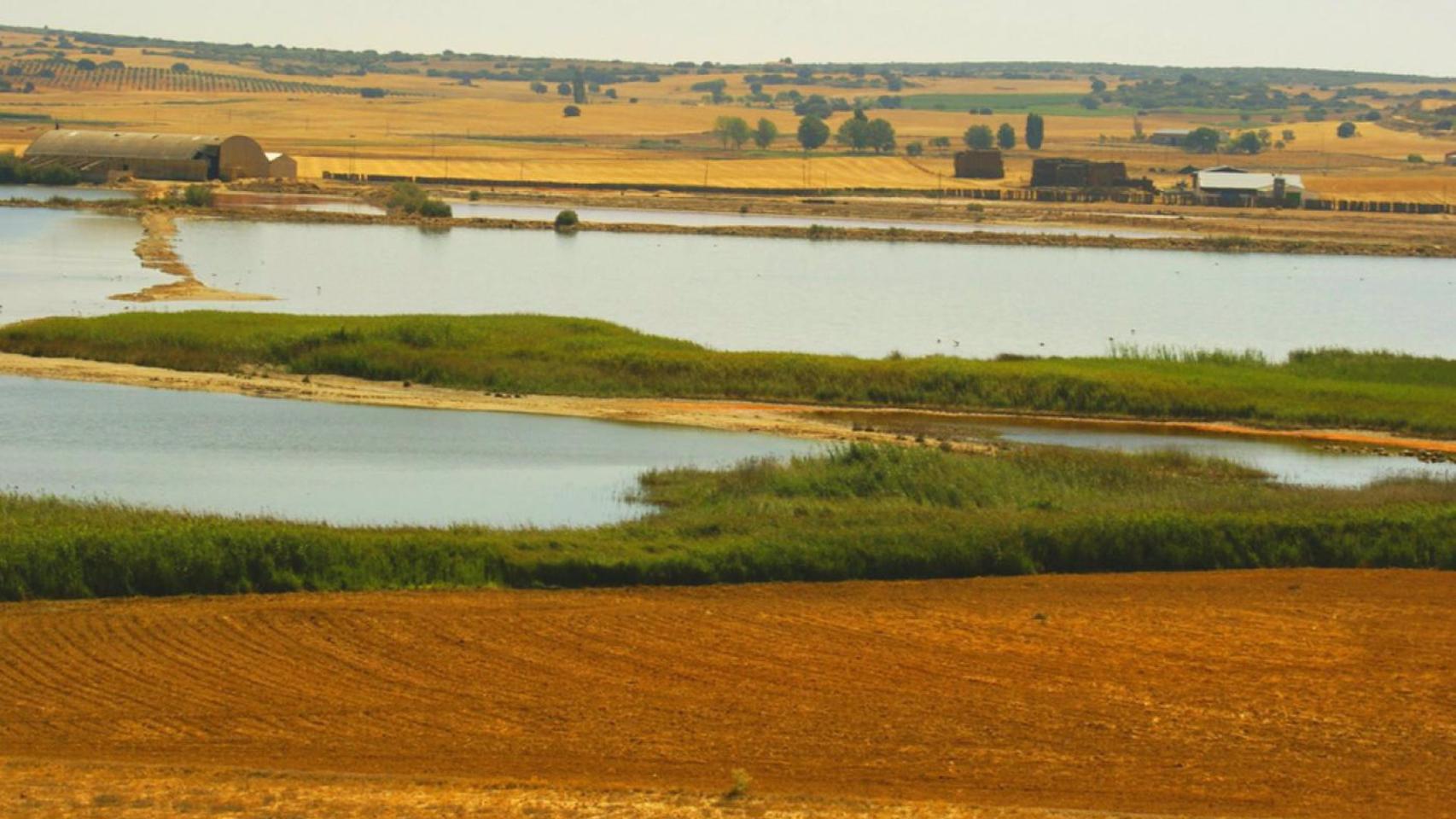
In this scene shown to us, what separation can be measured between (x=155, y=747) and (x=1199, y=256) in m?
59.5

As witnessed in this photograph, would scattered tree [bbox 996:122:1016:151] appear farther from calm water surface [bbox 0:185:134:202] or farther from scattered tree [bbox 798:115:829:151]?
calm water surface [bbox 0:185:134:202]

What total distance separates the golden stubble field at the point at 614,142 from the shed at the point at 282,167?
563cm

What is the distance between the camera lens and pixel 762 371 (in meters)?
31.0

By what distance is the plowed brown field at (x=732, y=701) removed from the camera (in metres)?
11.5

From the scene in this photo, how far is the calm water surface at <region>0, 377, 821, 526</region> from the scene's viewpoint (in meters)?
20.7

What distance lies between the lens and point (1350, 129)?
509ft

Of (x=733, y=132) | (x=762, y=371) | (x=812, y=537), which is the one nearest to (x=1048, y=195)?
(x=733, y=132)

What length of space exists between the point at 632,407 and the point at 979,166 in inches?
3288

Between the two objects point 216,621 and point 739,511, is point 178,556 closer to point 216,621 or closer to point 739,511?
point 216,621

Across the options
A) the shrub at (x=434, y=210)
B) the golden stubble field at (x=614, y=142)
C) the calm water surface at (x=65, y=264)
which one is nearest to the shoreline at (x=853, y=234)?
the shrub at (x=434, y=210)

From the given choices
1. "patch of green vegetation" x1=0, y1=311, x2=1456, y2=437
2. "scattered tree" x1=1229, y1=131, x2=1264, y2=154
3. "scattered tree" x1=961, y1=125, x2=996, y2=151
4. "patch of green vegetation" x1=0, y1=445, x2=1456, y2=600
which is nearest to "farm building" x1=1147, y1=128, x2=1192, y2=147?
"scattered tree" x1=1229, y1=131, x2=1264, y2=154

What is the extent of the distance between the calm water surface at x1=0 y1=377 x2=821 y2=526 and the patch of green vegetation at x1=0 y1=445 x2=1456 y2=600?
160 centimetres

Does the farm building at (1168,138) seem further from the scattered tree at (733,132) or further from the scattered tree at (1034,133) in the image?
the scattered tree at (733,132)

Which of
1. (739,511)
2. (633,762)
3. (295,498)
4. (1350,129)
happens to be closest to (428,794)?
(633,762)
